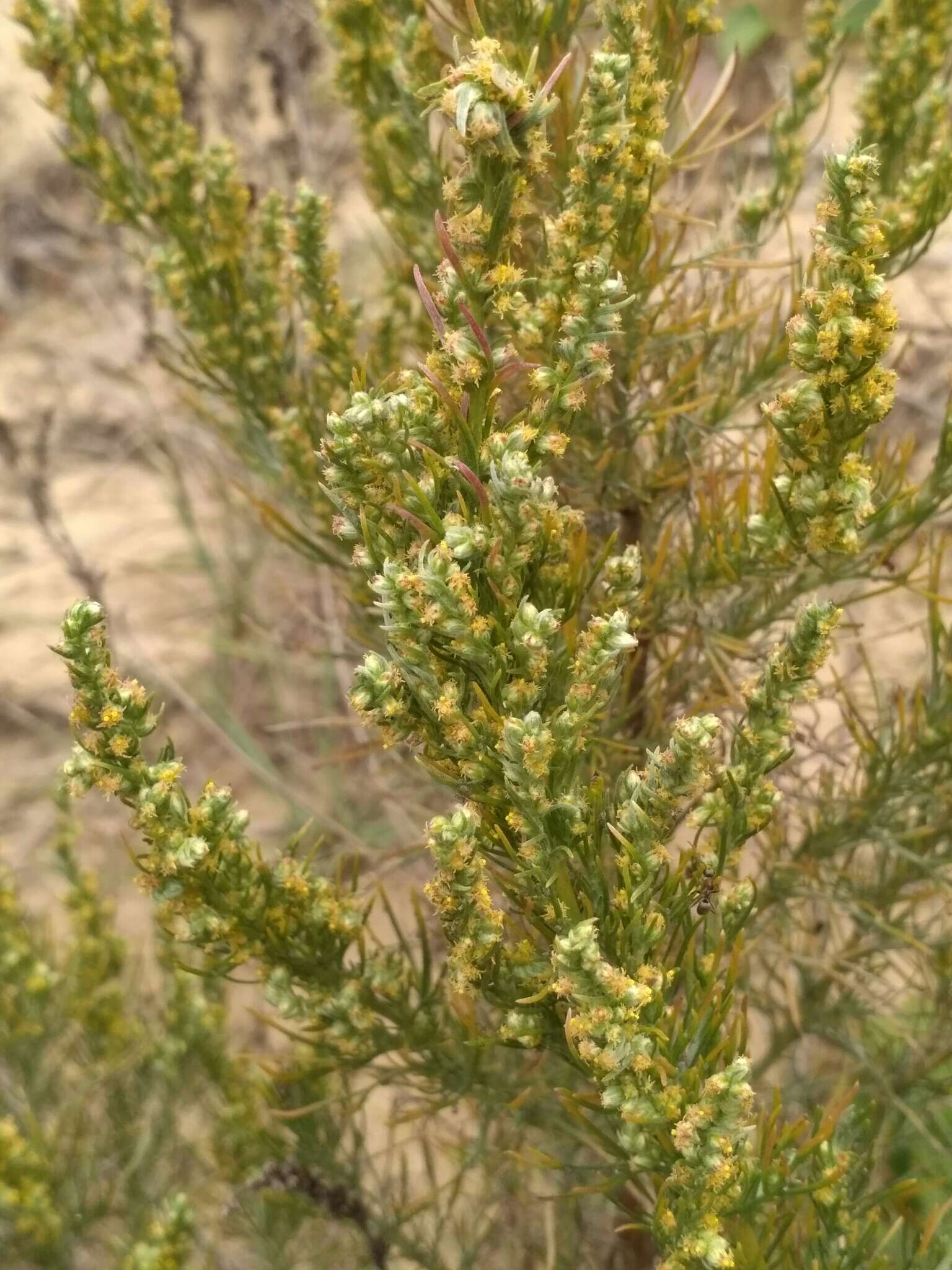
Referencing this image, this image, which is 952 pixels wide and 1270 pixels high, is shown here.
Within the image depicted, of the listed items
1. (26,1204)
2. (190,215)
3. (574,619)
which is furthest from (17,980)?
(574,619)

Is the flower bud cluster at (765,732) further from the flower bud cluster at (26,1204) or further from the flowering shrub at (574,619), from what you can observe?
the flower bud cluster at (26,1204)

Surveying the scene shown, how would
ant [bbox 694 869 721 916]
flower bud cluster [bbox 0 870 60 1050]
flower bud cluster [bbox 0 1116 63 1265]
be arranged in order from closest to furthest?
ant [bbox 694 869 721 916] < flower bud cluster [bbox 0 1116 63 1265] < flower bud cluster [bbox 0 870 60 1050]

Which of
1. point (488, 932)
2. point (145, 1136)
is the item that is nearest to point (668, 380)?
point (488, 932)

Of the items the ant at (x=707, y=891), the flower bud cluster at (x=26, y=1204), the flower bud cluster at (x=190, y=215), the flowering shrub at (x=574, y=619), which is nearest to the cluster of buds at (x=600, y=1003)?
the flowering shrub at (x=574, y=619)

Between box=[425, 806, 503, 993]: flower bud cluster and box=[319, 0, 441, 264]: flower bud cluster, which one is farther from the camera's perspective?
box=[319, 0, 441, 264]: flower bud cluster

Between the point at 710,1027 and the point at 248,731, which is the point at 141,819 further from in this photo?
the point at 248,731

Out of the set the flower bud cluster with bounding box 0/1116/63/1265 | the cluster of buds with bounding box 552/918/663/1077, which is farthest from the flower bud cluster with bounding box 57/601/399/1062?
the flower bud cluster with bounding box 0/1116/63/1265

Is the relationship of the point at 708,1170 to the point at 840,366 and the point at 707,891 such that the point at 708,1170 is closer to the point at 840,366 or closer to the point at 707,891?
the point at 707,891

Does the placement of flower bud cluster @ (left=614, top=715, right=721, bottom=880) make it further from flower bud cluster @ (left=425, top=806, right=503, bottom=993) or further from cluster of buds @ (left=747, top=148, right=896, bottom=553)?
cluster of buds @ (left=747, top=148, right=896, bottom=553)

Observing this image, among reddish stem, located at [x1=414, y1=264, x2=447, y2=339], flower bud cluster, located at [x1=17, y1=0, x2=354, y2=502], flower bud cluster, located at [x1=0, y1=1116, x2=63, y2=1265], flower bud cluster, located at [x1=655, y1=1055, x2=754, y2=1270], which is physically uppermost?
flower bud cluster, located at [x1=17, y1=0, x2=354, y2=502]
